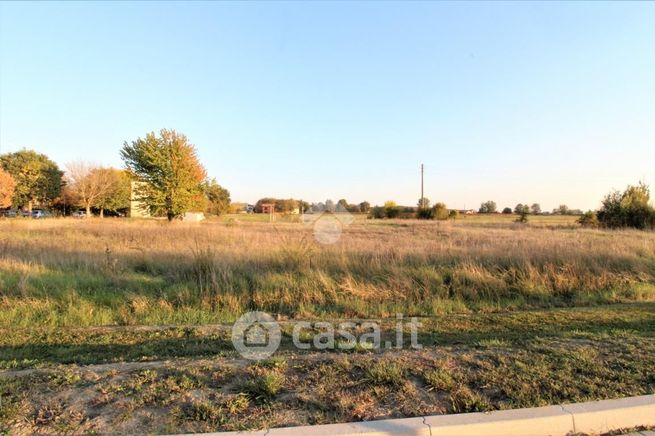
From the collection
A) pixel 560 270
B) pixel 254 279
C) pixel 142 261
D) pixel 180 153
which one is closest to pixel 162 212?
pixel 180 153

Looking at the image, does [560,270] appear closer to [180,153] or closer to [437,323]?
[437,323]

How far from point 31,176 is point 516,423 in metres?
62.8

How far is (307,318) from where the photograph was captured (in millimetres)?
6504

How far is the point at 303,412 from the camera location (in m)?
2.98

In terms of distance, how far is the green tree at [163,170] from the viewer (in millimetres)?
29234

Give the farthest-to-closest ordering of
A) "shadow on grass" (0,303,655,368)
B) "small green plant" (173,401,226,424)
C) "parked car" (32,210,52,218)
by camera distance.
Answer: "parked car" (32,210,52,218), "shadow on grass" (0,303,655,368), "small green plant" (173,401,226,424)

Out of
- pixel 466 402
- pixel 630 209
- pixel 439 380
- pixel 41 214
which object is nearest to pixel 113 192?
pixel 41 214

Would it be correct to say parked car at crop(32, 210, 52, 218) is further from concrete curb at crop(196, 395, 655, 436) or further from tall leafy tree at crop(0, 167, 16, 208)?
concrete curb at crop(196, 395, 655, 436)

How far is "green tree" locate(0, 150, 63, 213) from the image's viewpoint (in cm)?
4872

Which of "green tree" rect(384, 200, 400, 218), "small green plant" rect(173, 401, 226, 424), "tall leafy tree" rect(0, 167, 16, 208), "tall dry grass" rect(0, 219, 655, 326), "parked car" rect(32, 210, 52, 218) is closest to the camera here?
"small green plant" rect(173, 401, 226, 424)

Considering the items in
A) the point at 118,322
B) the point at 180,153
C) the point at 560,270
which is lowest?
the point at 118,322

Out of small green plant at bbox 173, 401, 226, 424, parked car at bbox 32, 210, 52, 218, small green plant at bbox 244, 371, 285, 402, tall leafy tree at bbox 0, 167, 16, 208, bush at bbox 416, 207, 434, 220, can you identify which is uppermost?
tall leafy tree at bbox 0, 167, 16, 208

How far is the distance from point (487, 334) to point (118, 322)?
6013mm

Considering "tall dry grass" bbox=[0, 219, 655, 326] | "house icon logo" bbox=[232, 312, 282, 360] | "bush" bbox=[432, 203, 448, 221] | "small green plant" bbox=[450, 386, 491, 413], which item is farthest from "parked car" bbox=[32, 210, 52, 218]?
"small green plant" bbox=[450, 386, 491, 413]
